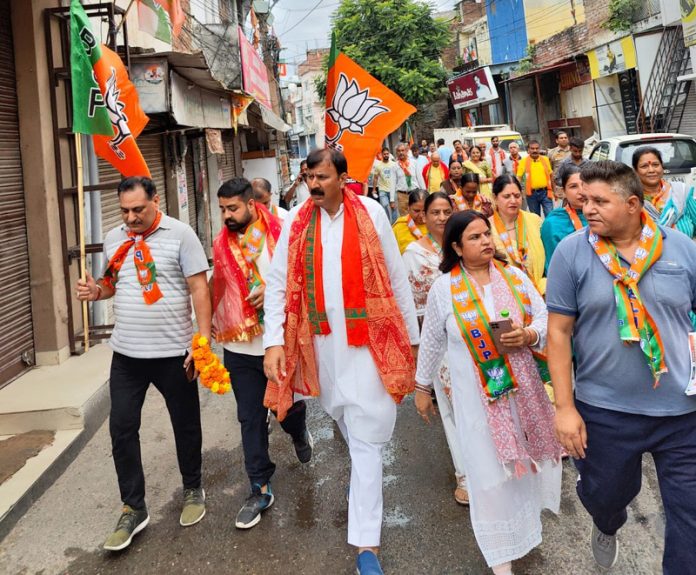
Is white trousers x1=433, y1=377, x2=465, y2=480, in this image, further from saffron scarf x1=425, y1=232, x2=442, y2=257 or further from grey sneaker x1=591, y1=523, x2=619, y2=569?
saffron scarf x1=425, y1=232, x2=442, y2=257

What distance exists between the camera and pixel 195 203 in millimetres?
11836

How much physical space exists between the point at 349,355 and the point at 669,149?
8.44m

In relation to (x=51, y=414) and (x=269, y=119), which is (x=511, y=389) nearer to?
(x=51, y=414)

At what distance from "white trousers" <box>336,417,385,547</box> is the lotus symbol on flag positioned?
2.07 metres

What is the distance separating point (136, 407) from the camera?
3.18 m

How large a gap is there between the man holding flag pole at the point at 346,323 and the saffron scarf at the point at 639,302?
1044 mm

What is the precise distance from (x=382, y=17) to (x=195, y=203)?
21.1m

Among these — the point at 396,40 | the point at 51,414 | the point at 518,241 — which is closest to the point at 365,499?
the point at 518,241

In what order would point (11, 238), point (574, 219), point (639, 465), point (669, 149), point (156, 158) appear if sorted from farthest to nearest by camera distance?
point (156, 158) < point (669, 149) < point (11, 238) < point (574, 219) < point (639, 465)

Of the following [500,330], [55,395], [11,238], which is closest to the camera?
[500,330]

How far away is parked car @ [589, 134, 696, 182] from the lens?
9062 millimetres

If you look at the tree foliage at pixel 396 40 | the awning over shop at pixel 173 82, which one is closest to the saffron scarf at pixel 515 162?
the awning over shop at pixel 173 82

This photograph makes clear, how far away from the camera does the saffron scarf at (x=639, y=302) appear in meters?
2.11

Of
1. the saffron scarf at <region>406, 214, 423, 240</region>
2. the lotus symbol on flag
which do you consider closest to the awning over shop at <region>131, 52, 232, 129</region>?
the lotus symbol on flag
